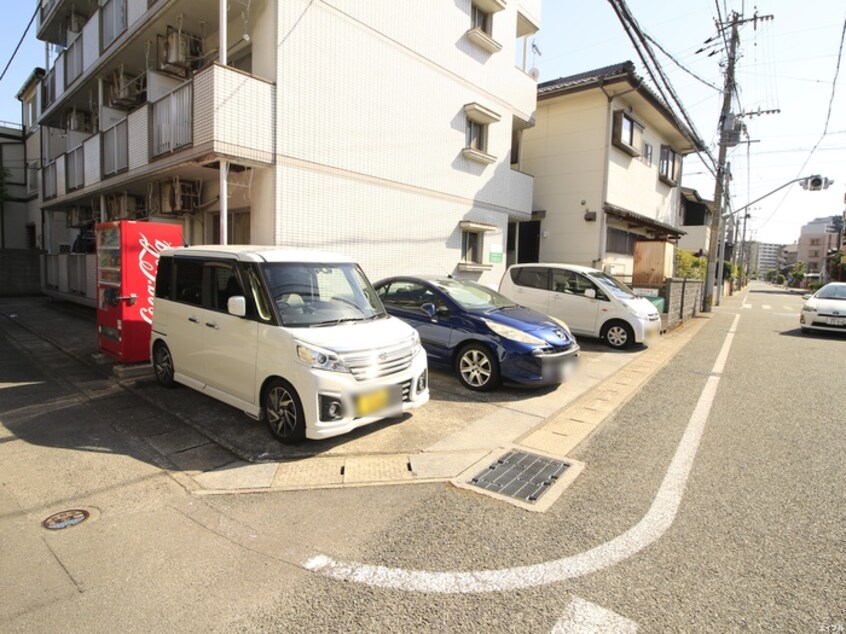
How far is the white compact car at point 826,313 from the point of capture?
11648mm

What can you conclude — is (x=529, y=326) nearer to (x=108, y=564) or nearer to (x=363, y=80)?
(x=108, y=564)

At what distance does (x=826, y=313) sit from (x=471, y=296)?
10.6 meters

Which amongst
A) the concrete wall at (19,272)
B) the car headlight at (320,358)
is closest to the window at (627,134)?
the car headlight at (320,358)

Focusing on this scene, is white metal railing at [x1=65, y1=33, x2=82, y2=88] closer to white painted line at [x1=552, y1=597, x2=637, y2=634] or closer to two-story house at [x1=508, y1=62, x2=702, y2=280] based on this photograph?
two-story house at [x1=508, y1=62, x2=702, y2=280]

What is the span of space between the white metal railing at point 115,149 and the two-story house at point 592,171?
1129 centimetres

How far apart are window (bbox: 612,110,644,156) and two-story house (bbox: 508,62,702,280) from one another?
0.03 metres

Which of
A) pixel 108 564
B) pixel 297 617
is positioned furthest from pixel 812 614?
pixel 108 564

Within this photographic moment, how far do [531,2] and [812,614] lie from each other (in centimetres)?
1646

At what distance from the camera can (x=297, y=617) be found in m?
2.27

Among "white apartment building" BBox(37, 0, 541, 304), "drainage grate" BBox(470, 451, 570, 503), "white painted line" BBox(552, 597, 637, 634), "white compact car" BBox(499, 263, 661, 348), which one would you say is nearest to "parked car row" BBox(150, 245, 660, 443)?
"drainage grate" BBox(470, 451, 570, 503)

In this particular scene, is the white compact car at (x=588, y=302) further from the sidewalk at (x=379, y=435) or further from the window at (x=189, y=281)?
the window at (x=189, y=281)

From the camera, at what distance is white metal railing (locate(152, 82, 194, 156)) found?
25.0 ft

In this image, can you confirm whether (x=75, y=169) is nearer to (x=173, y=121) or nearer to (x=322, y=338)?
(x=173, y=121)

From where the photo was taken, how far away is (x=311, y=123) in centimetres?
827
